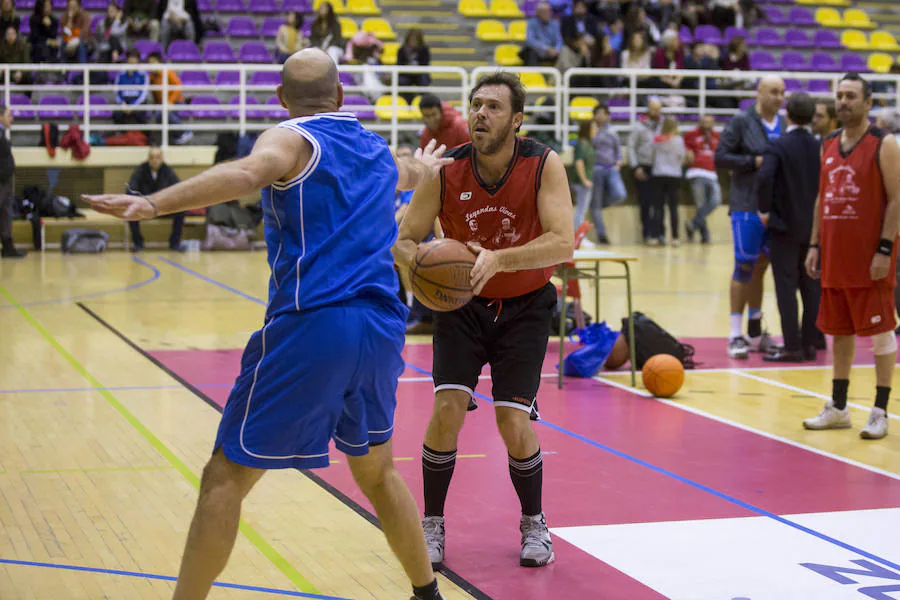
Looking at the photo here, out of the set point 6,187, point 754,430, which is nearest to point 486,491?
point 754,430

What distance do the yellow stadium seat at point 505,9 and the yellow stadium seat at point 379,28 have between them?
2568 mm

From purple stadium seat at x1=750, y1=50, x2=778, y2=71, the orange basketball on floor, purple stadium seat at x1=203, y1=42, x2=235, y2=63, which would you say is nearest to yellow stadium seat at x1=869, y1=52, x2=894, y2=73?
purple stadium seat at x1=750, y1=50, x2=778, y2=71

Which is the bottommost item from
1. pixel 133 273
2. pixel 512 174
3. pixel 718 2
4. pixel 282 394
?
pixel 133 273

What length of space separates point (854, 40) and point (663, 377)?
19.6 m

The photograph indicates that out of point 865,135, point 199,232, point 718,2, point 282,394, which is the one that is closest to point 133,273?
point 199,232

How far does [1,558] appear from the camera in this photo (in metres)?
4.76

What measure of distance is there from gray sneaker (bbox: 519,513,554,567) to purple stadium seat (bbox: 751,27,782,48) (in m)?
21.5

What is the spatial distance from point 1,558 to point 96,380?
3.86 m

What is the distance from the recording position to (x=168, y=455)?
649 centimetres

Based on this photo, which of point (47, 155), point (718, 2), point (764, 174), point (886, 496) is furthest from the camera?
point (718, 2)

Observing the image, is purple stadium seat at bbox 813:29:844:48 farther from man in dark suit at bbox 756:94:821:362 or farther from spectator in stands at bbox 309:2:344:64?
man in dark suit at bbox 756:94:821:362

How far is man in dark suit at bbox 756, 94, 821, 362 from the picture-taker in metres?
9.38

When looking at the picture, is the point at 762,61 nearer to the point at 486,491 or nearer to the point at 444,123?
the point at 444,123

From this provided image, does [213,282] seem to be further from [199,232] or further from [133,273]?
[199,232]
